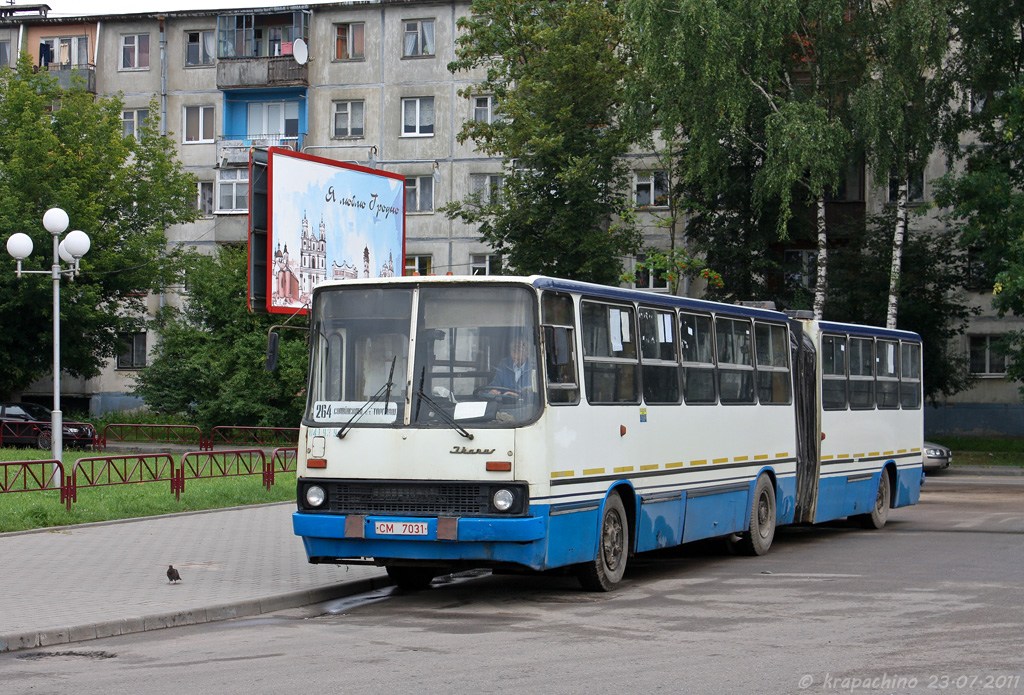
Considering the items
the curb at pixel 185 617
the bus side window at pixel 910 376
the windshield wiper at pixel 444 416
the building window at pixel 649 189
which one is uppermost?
the building window at pixel 649 189

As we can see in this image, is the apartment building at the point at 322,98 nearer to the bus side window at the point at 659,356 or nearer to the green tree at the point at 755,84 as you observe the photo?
the green tree at the point at 755,84

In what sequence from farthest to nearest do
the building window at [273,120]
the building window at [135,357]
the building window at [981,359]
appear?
the building window at [135,357] < the building window at [273,120] < the building window at [981,359]

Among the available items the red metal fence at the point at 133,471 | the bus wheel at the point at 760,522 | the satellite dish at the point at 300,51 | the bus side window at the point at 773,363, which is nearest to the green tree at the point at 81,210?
the satellite dish at the point at 300,51

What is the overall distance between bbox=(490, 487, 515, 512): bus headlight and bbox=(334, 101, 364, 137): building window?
47.2m

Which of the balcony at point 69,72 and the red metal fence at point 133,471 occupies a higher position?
the balcony at point 69,72

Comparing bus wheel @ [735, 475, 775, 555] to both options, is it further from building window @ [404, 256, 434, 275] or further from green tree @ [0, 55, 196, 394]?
building window @ [404, 256, 434, 275]

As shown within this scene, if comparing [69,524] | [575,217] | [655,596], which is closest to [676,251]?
[575,217]

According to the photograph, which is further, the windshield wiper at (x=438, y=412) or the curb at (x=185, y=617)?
the windshield wiper at (x=438, y=412)

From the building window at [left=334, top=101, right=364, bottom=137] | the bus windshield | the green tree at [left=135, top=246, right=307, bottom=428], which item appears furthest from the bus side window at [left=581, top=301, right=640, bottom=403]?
the building window at [left=334, top=101, right=364, bottom=137]

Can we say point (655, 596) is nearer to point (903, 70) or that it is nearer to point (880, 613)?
point (880, 613)

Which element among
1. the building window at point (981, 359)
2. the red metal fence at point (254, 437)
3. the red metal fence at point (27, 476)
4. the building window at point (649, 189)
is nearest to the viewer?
the red metal fence at point (27, 476)

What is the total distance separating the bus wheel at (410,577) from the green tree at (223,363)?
98.0ft

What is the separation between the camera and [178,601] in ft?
41.4

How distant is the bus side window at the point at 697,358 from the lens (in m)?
15.9
